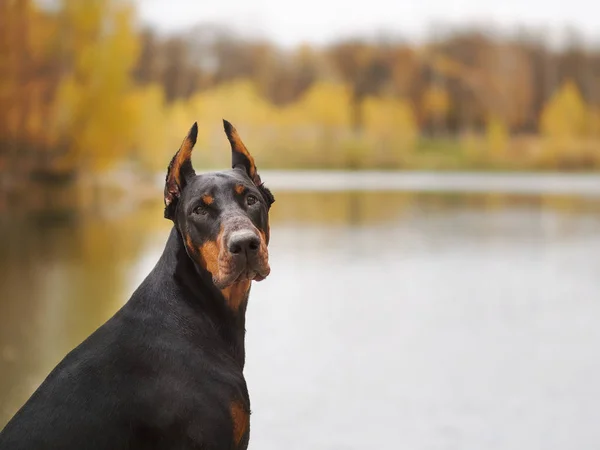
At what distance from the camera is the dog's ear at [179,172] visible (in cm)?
167

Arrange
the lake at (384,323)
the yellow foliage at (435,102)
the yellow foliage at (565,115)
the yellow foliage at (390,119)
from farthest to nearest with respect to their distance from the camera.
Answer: the yellow foliage at (435,102) → the yellow foliage at (390,119) → the yellow foliage at (565,115) → the lake at (384,323)

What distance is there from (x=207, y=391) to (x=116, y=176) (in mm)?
11199

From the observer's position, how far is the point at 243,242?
1564mm

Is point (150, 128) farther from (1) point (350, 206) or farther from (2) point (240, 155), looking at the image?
(2) point (240, 155)

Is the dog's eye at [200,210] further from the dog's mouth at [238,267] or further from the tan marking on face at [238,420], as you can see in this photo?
the tan marking on face at [238,420]

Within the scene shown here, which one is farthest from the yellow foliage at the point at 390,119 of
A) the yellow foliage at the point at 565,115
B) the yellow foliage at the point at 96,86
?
the yellow foliage at the point at 96,86

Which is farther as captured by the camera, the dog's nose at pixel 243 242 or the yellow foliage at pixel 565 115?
the yellow foliage at pixel 565 115

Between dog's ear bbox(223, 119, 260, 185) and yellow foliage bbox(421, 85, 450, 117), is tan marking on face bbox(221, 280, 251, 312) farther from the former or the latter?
yellow foliage bbox(421, 85, 450, 117)

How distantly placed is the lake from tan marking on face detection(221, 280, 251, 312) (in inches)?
42.2

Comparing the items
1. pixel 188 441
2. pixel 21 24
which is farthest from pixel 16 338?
pixel 21 24

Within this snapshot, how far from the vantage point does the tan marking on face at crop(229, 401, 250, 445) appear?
62.0 inches

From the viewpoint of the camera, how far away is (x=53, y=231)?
7.81 metres

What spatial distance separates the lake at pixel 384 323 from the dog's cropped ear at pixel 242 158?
1139 millimetres

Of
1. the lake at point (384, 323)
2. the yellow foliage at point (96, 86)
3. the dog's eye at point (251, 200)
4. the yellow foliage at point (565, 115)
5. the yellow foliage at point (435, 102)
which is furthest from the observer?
the yellow foliage at point (435, 102)
